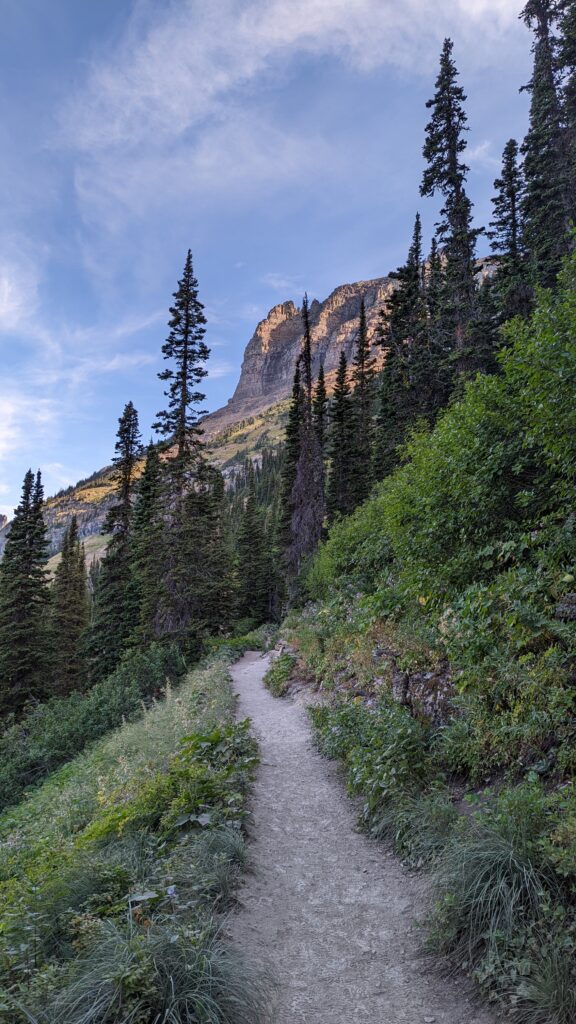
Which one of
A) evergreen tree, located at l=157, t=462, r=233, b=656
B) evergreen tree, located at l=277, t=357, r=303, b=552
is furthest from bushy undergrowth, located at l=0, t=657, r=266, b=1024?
evergreen tree, located at l=277, t=357, r=303, b=552

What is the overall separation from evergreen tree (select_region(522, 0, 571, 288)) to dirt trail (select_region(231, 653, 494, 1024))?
82.4ft

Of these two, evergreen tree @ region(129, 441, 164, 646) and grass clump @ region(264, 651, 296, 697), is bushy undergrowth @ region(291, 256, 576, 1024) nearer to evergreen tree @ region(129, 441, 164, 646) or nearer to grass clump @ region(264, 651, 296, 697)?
grass clump @ region(264, 651, 296, 697)

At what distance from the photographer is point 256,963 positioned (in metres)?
3.42

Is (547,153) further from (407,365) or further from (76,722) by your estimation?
(76,722)

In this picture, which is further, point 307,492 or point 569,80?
point 307,492

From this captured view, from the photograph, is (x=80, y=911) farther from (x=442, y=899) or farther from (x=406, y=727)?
(x=406, y=727)

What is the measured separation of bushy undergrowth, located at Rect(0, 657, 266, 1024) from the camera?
2.59 m

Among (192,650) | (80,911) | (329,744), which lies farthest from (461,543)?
(192,650)

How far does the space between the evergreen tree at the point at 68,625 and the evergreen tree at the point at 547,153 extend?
112 feet

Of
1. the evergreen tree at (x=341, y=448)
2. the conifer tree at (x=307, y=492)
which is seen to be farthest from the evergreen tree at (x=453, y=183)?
the evergreen tree at (x=341, y=448)

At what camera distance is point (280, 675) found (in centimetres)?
1459

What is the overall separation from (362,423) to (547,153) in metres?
21.9

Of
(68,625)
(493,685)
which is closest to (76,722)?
(493,685)

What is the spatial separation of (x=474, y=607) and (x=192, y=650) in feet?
61.6
